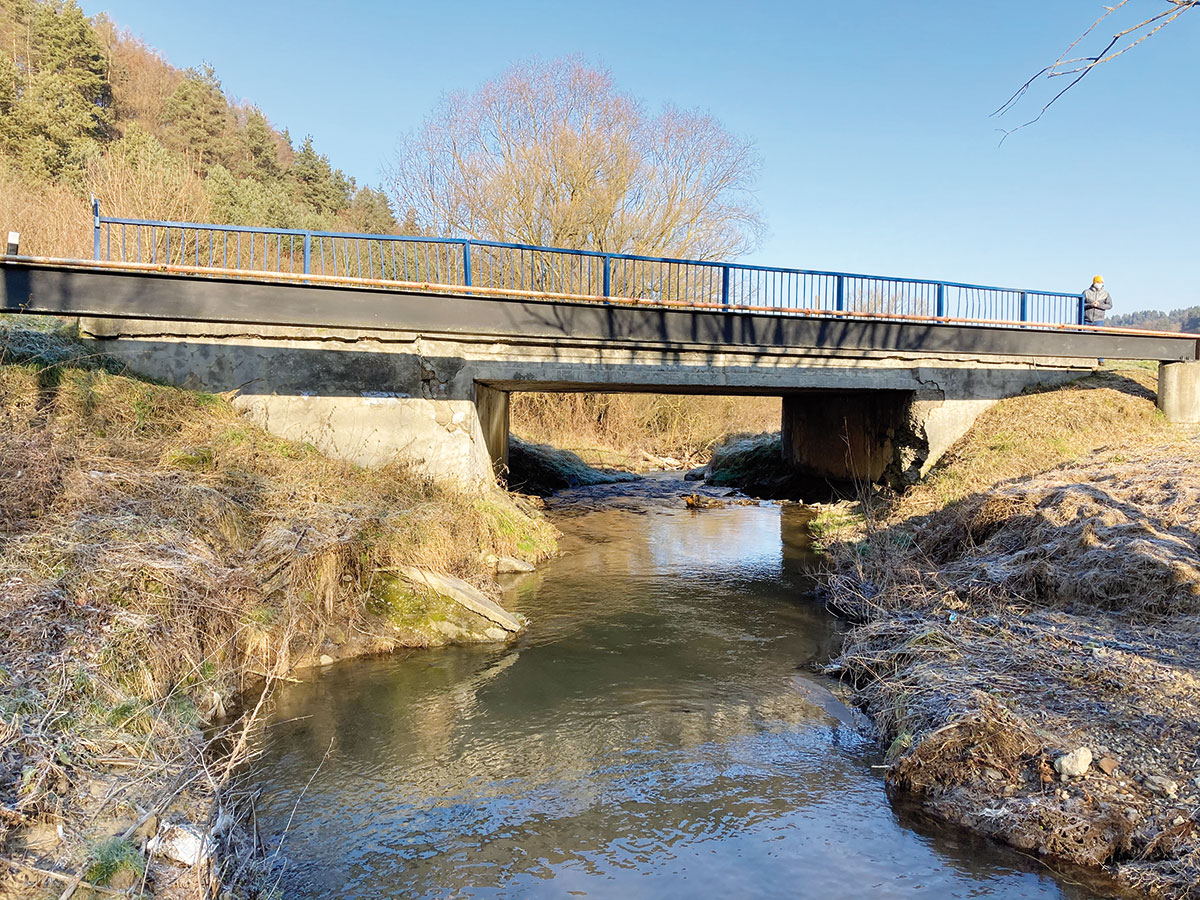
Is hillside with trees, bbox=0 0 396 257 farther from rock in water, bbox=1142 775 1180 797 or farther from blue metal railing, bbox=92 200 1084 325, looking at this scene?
rock in water, bbox=1142 775 1180 797

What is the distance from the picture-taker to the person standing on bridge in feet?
51.5

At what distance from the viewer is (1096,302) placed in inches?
617

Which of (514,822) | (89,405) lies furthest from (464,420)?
(514,822)

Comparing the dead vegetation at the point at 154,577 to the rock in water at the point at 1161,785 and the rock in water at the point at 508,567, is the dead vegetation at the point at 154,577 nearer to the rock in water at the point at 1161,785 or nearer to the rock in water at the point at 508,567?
the rock in water at the point at 508,567

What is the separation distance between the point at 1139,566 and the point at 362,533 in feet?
26.1

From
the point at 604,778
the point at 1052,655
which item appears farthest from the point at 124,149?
the point at 1052,655

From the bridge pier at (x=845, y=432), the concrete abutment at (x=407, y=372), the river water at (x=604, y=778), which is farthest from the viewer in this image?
the bridge pier at (x=845, y=432)

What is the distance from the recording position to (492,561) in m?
11.8

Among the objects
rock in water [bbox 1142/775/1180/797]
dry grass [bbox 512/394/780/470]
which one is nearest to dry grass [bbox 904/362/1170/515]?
rock in water [bbox 1142/775/1180/797]

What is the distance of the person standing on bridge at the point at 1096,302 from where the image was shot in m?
15.7

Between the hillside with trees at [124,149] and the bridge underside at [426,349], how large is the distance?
1061cm

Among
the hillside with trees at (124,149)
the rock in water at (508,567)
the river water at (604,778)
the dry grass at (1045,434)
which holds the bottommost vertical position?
the river water at (604,778)

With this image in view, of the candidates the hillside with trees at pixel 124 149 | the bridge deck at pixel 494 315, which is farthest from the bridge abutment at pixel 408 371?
the hillside with trees at pixel 124 149

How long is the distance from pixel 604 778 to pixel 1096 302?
14944 mm
